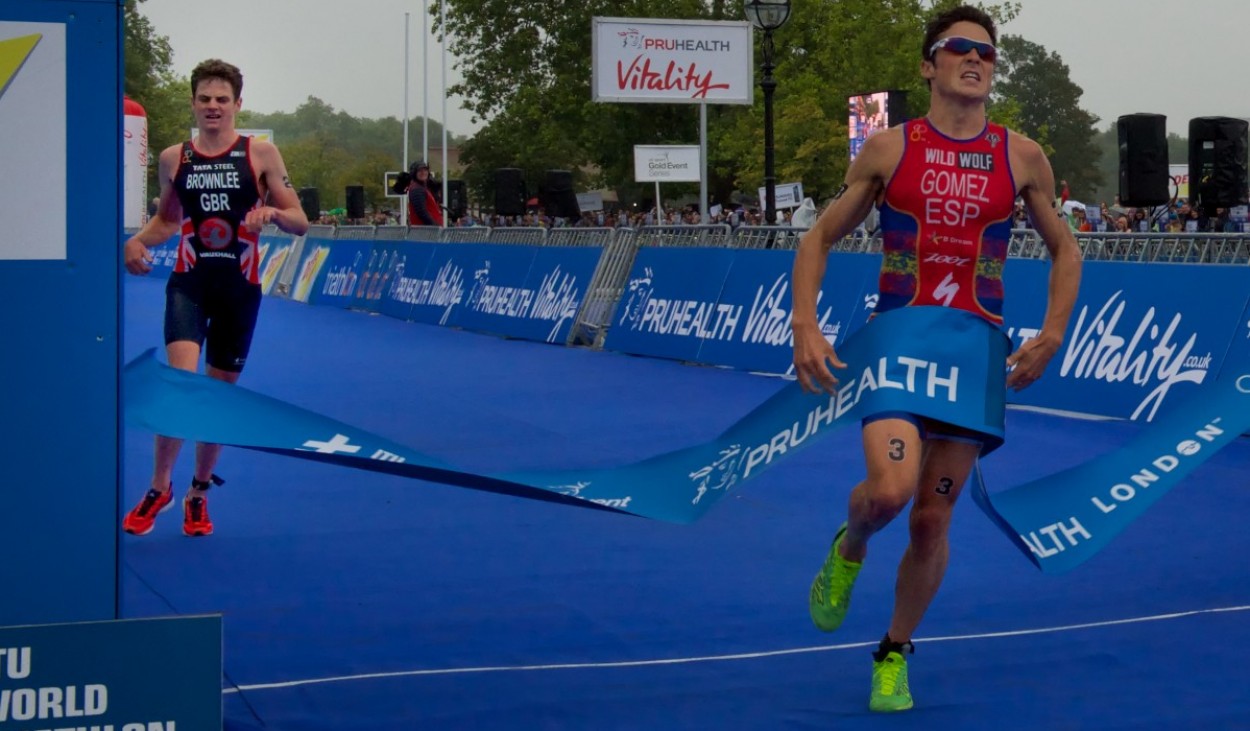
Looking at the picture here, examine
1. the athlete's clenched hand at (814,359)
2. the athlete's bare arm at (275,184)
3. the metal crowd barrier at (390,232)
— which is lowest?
the athlete's clenched hand at (814,359)

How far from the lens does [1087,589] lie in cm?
668

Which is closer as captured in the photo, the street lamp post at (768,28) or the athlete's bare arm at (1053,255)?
the athlete's bare arm at (1053,255)

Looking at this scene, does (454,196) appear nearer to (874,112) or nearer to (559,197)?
(559,197)

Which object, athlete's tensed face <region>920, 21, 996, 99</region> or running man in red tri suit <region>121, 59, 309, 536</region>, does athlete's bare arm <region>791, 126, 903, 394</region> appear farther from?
running man in red tri suit <region>121, 59, 309, 536</region>

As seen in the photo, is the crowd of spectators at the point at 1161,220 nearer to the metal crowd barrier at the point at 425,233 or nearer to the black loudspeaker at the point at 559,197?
the black loudspeaker at the point at 559,197

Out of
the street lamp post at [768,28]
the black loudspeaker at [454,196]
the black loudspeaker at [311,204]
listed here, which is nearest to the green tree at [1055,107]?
the black loudspeaker at [311,204]

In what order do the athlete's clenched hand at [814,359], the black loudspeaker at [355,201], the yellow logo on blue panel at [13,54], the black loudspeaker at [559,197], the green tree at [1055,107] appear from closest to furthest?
the yellow logo on blue panel at [13,54], the athlete's clenched hand at [814,359], the black loudspeaker at [559,197], the black loudspeaker at [355,201], the green tree at [1055,107]

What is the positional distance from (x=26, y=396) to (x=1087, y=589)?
4.28m

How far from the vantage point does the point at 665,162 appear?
33531 mm

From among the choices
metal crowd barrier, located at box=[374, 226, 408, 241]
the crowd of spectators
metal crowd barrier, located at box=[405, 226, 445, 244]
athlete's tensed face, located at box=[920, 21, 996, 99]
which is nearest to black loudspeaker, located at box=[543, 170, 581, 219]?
metal crowd barrier, located at box=[374, 226, 408, 241]

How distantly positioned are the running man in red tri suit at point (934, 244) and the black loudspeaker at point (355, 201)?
1906 inches

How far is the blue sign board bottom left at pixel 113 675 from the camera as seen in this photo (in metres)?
3.62

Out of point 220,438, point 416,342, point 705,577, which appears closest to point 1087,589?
point 705,577

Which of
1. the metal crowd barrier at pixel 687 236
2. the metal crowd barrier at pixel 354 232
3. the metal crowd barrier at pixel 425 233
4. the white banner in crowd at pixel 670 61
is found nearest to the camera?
the metal crowd barrier at pixel 687 236
